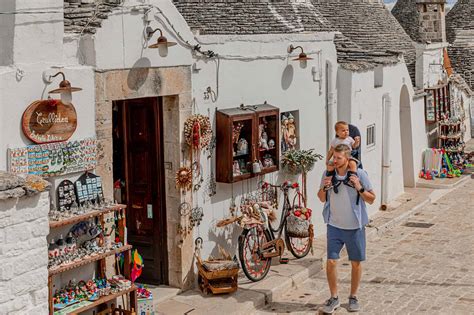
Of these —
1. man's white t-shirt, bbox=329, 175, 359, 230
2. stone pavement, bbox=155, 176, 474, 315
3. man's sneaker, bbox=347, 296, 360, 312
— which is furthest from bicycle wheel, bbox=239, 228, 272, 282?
man's white t-shirt, bbox=329, 175, 359, 230

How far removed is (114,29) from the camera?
810 cm

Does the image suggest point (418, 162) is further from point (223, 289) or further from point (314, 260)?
point (223, 289)

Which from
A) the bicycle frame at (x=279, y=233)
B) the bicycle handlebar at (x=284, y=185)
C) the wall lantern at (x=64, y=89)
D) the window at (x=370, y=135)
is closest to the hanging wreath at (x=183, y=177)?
the bicycle frame at (x=279, y=233)

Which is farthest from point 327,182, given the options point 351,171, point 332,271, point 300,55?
point 300,55

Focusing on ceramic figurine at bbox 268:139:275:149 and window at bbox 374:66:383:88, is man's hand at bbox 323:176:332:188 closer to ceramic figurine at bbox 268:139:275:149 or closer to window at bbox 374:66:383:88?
ceramic figurine at bbox 268:139:275:149

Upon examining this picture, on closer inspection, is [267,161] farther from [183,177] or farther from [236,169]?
[183,177]

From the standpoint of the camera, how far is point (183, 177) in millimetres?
9219

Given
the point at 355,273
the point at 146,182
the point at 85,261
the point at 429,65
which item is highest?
the point at 429,65

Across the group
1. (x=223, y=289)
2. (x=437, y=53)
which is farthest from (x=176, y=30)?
(x=437, y=53)

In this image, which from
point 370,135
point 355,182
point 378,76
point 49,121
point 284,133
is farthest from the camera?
point 378,76

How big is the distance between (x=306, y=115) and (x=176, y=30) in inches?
152

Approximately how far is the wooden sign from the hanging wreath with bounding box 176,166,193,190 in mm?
1989

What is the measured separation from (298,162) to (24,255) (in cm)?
609

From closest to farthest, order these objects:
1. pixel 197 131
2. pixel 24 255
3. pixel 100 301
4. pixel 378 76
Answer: pixel 24 255, pixel 100 301, pixel 197 131, pixel 378 76
